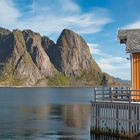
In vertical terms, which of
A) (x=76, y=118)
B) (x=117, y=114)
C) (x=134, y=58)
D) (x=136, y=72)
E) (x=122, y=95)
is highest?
(x=134, y=58)

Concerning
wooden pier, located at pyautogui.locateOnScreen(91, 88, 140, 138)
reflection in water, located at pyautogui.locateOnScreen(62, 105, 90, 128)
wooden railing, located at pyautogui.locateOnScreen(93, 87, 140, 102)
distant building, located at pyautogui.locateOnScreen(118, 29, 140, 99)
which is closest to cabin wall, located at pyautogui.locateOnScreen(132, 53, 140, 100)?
distant building, located at pyautogui.locateOnScreen(118, 29, 140, 99)

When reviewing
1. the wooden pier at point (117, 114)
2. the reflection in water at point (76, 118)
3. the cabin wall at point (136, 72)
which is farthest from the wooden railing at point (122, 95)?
the reflection in water at point (76, 118)

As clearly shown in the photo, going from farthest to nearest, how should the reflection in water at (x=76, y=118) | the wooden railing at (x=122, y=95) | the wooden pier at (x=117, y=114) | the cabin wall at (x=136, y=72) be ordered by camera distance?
1. the reflection in water at (x=76, y=118)
2. the cabin wall at (x=136, y=72)
3. the wooden railing at (x=122, y=95)
4. the wooden pier at (x=117, y=114)

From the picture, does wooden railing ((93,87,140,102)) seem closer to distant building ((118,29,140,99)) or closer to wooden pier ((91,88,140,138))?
wooden pier ((91,88,140,138))

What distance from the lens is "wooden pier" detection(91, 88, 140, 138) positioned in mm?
36062

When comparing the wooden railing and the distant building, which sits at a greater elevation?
the distant building

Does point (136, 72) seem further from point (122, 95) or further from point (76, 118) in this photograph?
point (76, 118)

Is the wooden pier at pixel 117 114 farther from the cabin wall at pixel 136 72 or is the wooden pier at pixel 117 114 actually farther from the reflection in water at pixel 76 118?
the reflection in water at pixel 76 118

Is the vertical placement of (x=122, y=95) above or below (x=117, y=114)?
above

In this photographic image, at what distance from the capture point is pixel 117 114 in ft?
123

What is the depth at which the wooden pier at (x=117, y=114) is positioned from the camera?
36.1 metres

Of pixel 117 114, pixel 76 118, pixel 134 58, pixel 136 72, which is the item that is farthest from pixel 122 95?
pixel 76 118

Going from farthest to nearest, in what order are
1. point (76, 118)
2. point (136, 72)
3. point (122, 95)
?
point (76, 118), point (136, 72), point (122, 95)

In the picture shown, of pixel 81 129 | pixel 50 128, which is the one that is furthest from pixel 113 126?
pixel 50 128
